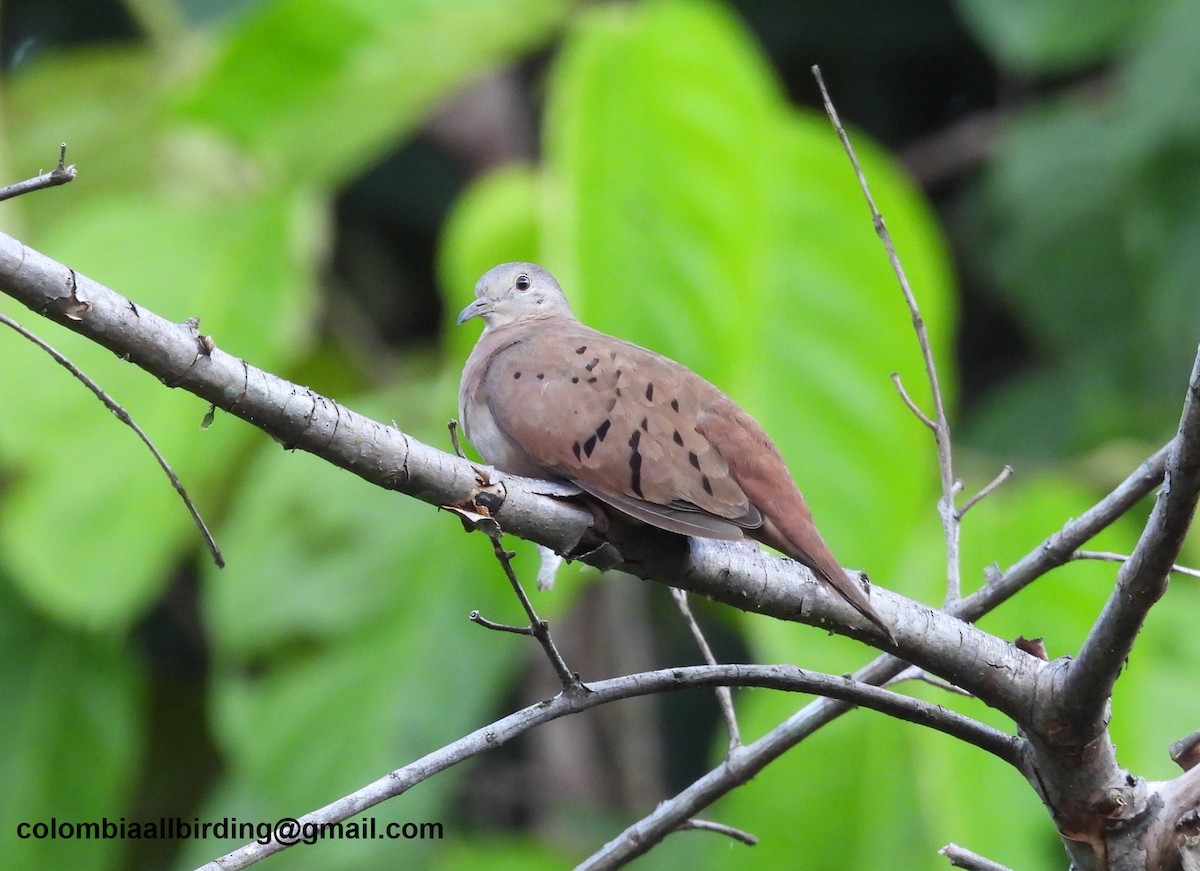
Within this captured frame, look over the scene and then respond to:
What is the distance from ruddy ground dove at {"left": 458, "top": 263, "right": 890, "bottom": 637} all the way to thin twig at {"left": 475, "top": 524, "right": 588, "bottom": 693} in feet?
1.06

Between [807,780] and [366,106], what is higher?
[366,106]

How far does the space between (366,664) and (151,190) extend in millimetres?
2363

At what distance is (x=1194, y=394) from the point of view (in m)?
1.88

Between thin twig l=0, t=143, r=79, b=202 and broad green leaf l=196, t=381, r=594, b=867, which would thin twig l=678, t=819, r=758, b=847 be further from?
broad green leaf l=196, t=381, r=594, b=867

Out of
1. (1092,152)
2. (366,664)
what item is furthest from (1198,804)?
(1092,152)

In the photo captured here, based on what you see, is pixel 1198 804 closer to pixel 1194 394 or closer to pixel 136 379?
pixel 1194 394

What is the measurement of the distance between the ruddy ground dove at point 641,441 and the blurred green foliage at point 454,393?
1404mm

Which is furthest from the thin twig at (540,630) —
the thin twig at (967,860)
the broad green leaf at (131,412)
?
the broad green leaf at (131,412)

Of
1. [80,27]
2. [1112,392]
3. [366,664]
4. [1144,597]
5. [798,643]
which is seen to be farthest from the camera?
[80,27]

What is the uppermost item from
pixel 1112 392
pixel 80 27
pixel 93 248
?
pixel 80 27

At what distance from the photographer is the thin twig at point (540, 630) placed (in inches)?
81.7

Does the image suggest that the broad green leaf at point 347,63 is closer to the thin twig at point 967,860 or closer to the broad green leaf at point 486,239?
the broad green leaf at point 486,239

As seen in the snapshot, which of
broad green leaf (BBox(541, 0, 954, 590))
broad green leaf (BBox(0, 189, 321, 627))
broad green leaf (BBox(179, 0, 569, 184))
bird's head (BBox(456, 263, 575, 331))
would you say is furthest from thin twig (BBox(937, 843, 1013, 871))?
broad green leaf (BBox(179, 0, 569, 184))

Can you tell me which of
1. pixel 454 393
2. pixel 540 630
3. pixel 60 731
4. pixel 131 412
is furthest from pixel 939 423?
pixel 60 731
